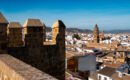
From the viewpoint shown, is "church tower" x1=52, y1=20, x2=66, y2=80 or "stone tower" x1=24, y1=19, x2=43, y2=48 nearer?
"stone tower" x1=24, y1=19, x2=43, y2=48

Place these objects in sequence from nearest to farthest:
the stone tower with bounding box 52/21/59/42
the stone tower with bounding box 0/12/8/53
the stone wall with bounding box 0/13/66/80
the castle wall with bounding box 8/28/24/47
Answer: the stone tower with bounding box 0/12/8/53
the stone wall with bounding box 0/13/66/80
the stone tower with bounding box 52/21/59/42
the castle wall with bounding box 8/28/24/47

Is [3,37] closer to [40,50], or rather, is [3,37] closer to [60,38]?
[40,50]

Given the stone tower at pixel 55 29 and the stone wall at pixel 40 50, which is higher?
the stone tower at pixel 55 29

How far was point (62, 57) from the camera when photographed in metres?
6.32

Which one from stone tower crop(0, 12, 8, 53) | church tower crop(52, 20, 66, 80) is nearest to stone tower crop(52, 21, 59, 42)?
church tower crop(52, 20, 66, 80)

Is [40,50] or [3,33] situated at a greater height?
[3,33]

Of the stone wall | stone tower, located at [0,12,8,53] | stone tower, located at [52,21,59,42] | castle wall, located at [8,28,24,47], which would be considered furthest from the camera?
castle wall, located at [8,28,24,47]

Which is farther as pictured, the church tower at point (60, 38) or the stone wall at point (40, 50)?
the church tower at point (60, 38)

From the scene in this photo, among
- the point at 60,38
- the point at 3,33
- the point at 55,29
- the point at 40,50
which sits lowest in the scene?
the point at 40,50

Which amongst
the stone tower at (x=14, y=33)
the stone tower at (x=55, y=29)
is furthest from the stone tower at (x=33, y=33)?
the stone tower at (x=14, y=33)

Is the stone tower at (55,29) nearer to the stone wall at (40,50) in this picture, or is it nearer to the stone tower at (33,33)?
the stone wall at (40,50)

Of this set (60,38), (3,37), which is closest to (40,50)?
(60,38)

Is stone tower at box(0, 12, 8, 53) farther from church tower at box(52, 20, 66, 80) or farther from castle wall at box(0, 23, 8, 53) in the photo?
church tower at box(52, 20, 66, 80)

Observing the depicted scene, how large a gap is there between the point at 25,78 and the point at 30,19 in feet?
11.9
